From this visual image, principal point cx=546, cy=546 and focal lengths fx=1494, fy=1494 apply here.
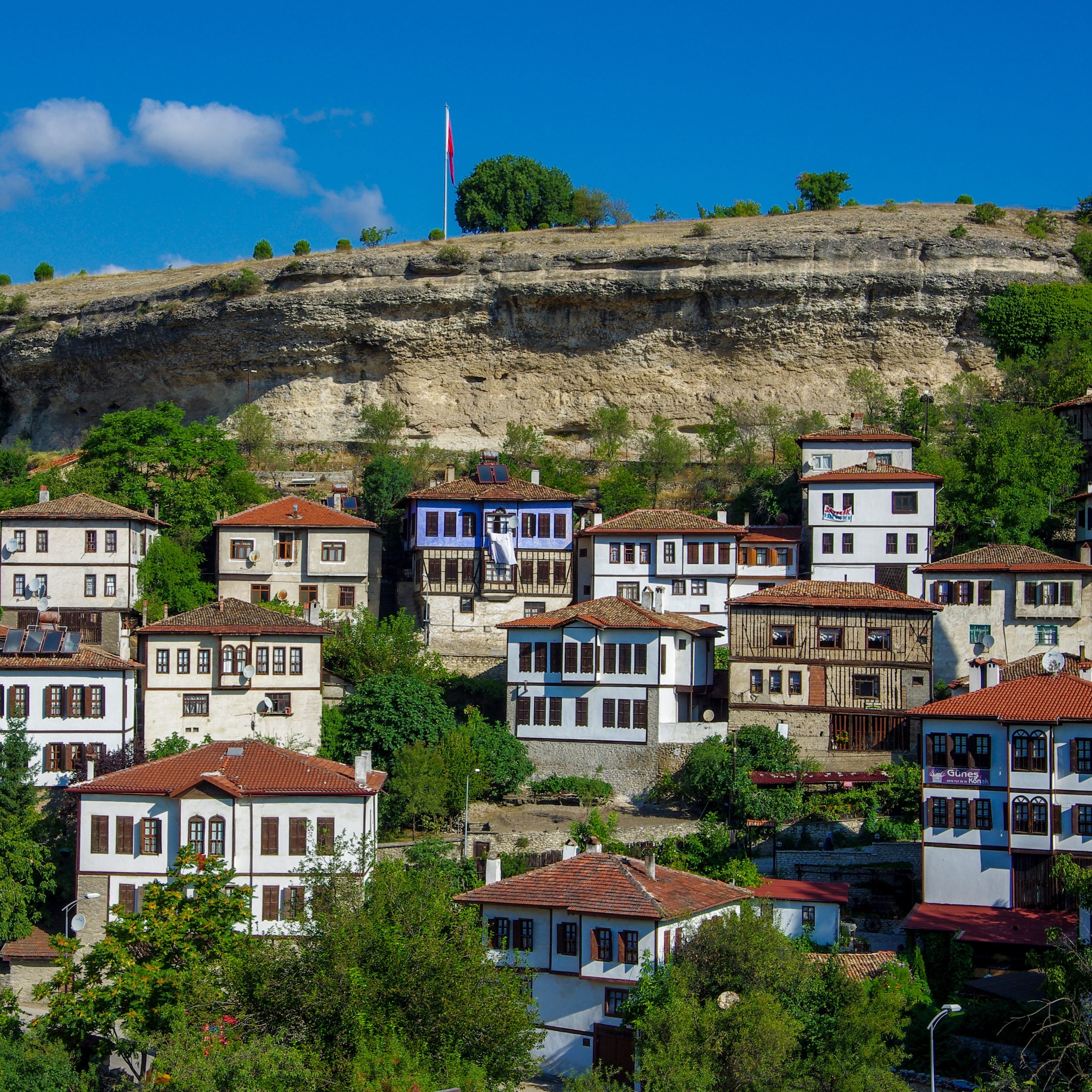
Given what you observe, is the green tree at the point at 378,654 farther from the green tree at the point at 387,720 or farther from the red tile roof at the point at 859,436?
the red tile roof at the point at 859,436

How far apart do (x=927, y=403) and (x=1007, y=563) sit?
1554cm

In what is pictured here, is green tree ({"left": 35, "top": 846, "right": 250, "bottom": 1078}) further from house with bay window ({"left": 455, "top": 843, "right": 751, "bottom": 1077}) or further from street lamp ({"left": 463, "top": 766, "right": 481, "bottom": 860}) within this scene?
street lamp ({"left": 463, "top": 766, "right": 481, "bottom": 860})

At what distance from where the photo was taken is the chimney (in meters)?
33.1

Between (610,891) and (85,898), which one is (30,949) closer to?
(85,898)

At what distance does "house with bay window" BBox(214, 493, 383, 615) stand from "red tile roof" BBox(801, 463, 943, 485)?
14149 mm

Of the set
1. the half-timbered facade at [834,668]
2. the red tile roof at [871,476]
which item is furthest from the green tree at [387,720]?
the red tile roof at [871,476]

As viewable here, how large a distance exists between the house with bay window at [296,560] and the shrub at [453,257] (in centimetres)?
1821

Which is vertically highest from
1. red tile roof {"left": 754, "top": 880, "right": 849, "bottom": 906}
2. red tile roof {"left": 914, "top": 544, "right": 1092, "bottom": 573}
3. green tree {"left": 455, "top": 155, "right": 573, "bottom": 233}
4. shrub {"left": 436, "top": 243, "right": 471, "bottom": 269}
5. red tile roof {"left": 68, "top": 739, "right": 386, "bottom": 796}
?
green tree {"left": 455, "top": 155, "right": 573, "bottom": 233}

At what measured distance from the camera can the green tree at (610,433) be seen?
56.9 metres

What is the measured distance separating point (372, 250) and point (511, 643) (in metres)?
29.8

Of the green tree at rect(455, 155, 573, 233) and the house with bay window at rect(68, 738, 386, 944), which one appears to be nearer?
the house with bay window at rect(68, 738, 386, 944)

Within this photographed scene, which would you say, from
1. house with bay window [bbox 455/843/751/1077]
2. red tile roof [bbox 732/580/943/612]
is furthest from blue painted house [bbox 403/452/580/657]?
house with bay window [bbox 455/843/751/1077]

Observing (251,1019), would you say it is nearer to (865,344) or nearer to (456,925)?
(456,925)

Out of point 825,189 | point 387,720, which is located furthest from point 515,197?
point 387,720
